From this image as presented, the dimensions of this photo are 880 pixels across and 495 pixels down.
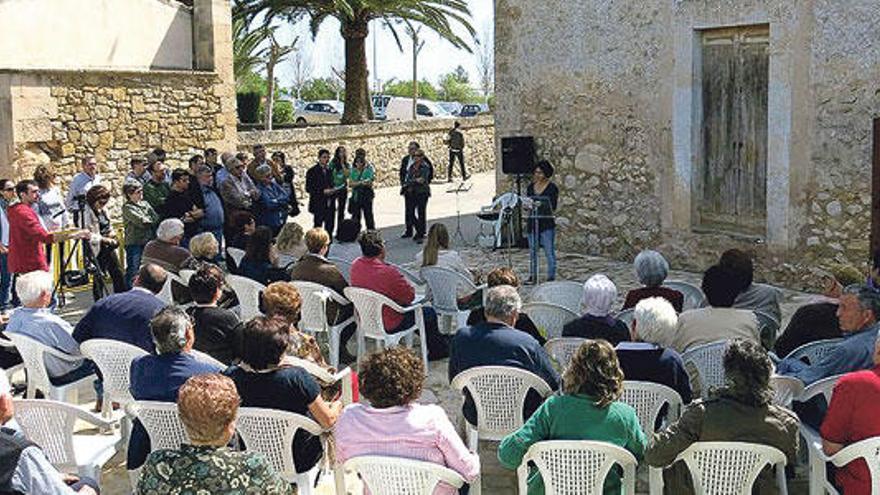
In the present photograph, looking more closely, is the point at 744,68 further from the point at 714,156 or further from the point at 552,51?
the point at 552,51

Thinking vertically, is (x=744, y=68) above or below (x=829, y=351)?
above

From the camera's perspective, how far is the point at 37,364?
227 inches

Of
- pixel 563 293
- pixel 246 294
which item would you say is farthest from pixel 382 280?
pixel 563 293

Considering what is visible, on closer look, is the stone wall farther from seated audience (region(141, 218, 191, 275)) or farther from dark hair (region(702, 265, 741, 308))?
dark hair (region(702, 265, 741, 308))

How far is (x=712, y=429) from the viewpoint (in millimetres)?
4051

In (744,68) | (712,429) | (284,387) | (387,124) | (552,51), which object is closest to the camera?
(712,429)

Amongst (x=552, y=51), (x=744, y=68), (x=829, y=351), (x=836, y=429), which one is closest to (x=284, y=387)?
(x=836, y=429)

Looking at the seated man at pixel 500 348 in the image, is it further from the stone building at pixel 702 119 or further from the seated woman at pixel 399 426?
the stone building at pixel 702 119

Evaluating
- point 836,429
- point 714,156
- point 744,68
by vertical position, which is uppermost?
point 744,68

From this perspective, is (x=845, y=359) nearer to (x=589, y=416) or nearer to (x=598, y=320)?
(x=598, y=320)

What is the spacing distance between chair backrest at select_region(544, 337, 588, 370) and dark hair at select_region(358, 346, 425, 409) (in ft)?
4.89

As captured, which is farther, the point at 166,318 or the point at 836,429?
the point at 166,318

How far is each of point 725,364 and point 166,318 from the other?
2.56m

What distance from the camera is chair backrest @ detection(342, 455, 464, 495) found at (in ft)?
12.7
